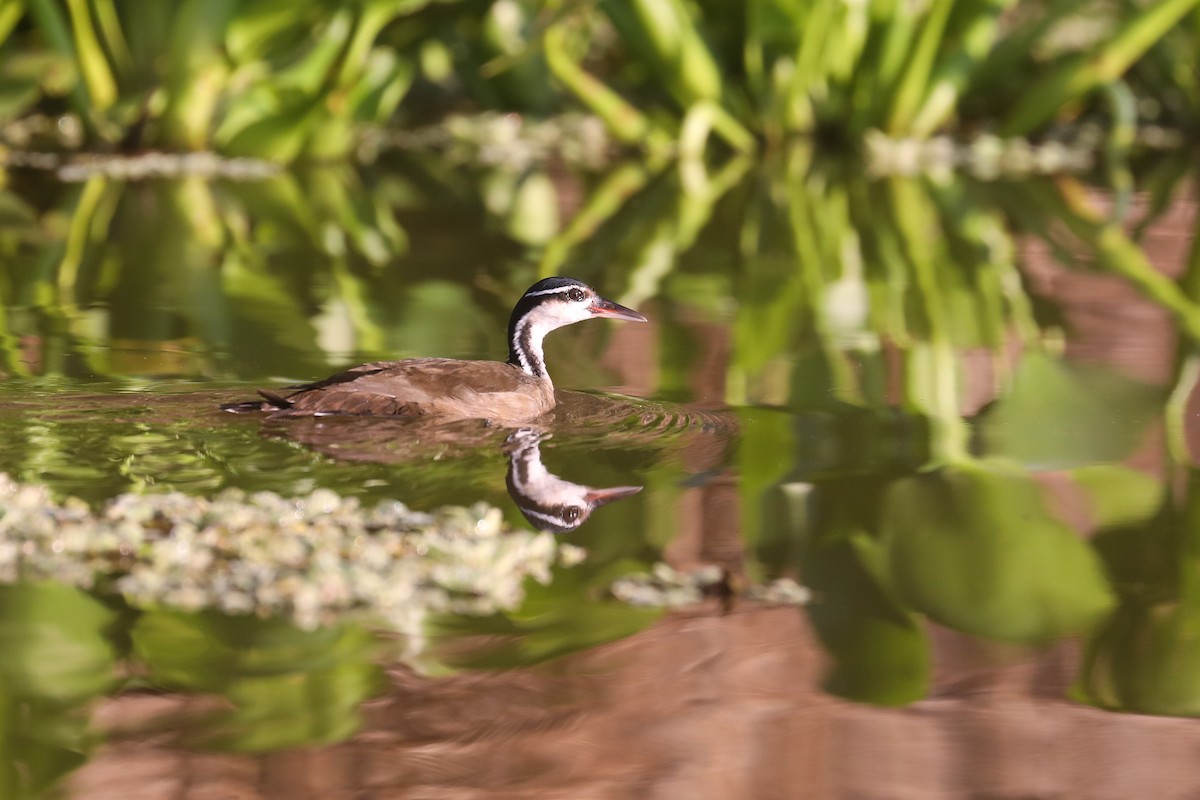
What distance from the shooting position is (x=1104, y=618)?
4.98 meters

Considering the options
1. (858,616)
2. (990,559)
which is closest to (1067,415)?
Answer: (990,559)

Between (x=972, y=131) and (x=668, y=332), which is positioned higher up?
(x=972, y=131)

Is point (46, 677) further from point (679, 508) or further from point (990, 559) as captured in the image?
point (990, 559)

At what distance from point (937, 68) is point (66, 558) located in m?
13.2

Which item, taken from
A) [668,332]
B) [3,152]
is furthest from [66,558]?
[3,152]

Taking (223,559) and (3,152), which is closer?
(223,559)

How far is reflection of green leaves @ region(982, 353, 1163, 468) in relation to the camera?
262 inches

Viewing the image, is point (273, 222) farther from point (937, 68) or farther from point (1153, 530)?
point (1153, 530)

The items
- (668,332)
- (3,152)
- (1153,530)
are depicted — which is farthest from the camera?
(3,152)

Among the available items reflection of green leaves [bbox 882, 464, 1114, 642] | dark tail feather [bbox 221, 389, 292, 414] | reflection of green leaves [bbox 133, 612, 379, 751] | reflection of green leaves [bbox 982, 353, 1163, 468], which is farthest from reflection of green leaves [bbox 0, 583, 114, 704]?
reflection of green leaves [bbox 982, 353, 1163, 468]

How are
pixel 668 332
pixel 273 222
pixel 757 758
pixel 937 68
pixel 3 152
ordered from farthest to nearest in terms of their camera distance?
pixel 937 68 < pixel 3 152 < pixel 273 222 < pixel 668 332 < pixel 757 758

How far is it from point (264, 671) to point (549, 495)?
1.67m

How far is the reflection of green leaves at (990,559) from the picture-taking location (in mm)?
5016

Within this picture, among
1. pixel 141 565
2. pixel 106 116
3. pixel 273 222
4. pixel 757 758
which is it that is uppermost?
pixel 106 116
